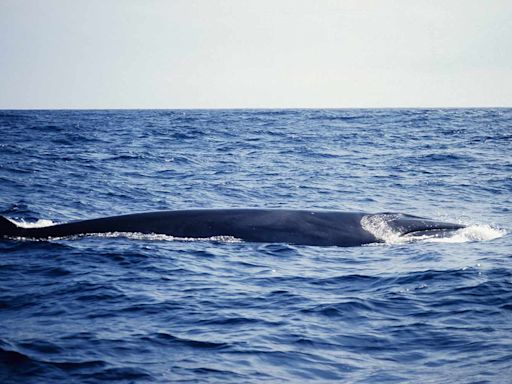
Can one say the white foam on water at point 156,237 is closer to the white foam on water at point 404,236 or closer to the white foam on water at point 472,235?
the white foam on water at point 404,236

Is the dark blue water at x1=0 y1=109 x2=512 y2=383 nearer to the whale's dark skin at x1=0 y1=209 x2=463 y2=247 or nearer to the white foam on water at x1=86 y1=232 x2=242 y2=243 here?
the white foam on water at x1=86 y1=232 x2=242 y2=243

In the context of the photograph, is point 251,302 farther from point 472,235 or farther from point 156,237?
point 472,235

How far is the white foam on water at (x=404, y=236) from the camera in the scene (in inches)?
512

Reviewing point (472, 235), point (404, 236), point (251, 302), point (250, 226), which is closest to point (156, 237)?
point (250, 226)

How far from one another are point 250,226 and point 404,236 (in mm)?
3278

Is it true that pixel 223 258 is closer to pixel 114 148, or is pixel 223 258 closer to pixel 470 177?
pixel 470 177

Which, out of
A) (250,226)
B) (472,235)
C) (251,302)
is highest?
(250,226)

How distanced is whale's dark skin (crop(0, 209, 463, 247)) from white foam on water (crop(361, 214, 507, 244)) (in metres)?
0.10

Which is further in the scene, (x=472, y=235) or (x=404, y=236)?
(x=472, y=235)

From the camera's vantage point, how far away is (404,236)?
13180mm

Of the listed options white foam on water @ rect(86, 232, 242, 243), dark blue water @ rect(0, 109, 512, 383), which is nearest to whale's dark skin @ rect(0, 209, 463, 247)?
white foam on water @ rect(86, 232, 242, 243)

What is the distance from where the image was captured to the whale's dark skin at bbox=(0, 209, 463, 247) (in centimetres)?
1277

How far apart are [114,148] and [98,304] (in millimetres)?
29634

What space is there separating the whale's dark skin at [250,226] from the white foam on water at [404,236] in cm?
10
